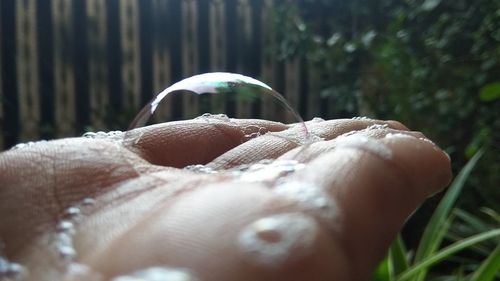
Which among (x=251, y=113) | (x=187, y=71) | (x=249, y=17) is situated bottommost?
(x=251, y=113)

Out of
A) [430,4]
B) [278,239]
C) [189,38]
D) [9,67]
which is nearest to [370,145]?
[278,239]

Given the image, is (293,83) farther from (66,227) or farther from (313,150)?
(66,227)

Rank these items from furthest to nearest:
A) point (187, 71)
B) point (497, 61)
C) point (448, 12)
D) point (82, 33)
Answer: point (187, 71), point (82, 33), point (448, 12), point (497, 61)

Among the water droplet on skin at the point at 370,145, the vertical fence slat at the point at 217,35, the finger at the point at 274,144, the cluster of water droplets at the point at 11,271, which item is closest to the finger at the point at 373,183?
the water droplet on skin at the point at 370,145

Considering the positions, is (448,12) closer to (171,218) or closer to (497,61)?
(497,61)

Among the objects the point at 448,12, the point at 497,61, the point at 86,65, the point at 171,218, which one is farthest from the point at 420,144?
the point at 86,65

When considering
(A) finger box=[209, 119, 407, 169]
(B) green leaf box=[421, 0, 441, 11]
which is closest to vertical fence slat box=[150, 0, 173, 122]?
(B) green leaf box=[421, 0, 441, 11]

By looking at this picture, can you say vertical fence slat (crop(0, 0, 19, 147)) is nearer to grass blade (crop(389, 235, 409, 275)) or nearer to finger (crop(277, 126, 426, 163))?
grass blade (crop(389, 235, 409, 275))
